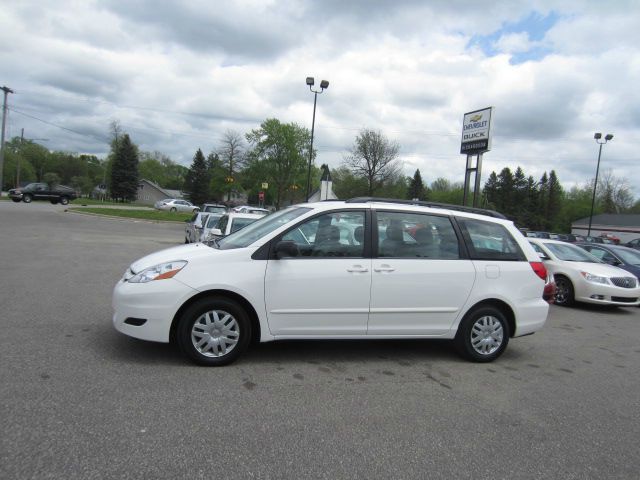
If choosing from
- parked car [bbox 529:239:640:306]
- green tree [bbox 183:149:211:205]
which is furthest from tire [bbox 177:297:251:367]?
green tree [bbox 183:149:211:205]

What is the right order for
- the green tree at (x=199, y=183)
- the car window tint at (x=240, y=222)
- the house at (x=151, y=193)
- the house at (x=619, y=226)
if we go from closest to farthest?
the car window tint at (x=240, y=222) → the house at (x=619, y=226) → the green tree at (x=199, y=183) → the house at (x=151, y=193)

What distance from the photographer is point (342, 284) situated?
4.72 metres

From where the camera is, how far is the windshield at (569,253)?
10812 mm

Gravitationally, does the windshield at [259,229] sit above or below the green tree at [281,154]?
below

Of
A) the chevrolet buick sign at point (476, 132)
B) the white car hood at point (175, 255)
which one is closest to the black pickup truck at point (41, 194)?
the chevrolet buick sign at point (476, 132)

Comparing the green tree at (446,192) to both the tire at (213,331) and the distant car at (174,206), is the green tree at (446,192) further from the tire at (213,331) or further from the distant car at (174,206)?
the tire at (213,331)

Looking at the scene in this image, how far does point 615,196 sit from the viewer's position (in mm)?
89375

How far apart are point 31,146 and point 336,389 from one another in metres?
120

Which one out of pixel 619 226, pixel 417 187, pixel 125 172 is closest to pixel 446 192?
pixel 417 187

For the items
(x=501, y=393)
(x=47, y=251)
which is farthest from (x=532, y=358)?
(x=47, y=251)

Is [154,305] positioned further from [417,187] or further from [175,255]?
[417,187]

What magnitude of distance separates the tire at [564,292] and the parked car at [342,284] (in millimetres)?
5365

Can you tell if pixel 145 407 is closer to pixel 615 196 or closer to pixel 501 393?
pixel 501 393

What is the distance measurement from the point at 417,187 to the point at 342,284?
302 feet
